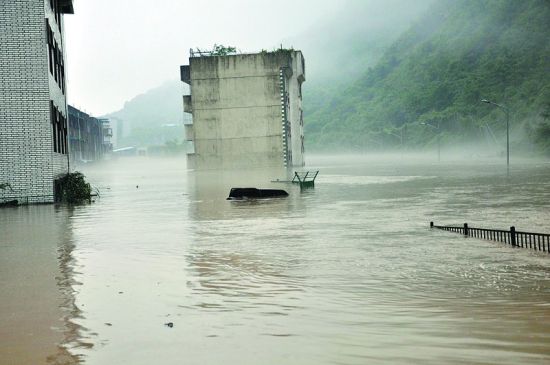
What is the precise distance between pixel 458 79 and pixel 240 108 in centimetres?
8447

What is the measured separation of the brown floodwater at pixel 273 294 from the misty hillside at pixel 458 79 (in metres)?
98.8

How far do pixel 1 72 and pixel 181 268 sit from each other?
20688mm

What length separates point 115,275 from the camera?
1348 cm

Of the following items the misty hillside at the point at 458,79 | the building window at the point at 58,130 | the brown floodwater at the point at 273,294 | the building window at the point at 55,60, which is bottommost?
the brown floodwater at the point at 273,294

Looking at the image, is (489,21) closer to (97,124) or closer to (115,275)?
(97,124)

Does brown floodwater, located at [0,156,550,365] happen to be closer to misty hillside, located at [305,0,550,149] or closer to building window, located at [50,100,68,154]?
building window, located at [50,100,68,154]

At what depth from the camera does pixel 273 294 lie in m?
11.3

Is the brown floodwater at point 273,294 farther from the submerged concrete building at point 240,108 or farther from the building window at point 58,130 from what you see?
the submerged concrete building at point 240,108

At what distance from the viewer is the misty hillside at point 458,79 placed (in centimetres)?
13575

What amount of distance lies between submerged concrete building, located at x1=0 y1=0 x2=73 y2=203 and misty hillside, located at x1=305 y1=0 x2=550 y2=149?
9206cm

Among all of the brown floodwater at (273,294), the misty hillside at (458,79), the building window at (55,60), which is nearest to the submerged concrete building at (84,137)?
the misty hillside at (458,79)

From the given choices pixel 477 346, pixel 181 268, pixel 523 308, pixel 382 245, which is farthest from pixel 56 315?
pixel 382 245

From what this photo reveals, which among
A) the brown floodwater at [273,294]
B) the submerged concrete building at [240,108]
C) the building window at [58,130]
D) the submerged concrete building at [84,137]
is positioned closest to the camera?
the brown floodwater at [273,294]

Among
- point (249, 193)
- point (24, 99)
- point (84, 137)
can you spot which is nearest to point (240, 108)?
point (249, 193)
